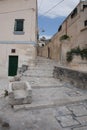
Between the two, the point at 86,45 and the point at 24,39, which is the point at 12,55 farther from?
the point at 86,45

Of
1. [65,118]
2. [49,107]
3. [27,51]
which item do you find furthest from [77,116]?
[27,51]

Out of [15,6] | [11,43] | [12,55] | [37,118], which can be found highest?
[15,6]

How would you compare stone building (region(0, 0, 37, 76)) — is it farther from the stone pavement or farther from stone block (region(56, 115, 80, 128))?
stone block (region(56, 115, 80, 128))

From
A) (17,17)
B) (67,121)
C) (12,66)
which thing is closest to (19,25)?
(17,17)

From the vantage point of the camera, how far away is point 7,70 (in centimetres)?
1612

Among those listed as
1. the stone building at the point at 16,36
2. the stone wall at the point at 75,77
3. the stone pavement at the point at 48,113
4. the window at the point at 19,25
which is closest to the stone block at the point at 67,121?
the stone pavement at the point at 48,113

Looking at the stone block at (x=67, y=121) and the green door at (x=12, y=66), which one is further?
the green door at (x=12, y=66)

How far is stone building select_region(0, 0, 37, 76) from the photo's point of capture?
52.5 ft

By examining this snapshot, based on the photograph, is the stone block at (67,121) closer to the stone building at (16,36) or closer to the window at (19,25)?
the stone building at (16,36)

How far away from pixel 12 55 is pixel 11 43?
1.01 m

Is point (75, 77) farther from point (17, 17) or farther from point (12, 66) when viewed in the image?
point (17, 17)

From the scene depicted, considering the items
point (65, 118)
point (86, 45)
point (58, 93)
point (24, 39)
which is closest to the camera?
point (65, 118)

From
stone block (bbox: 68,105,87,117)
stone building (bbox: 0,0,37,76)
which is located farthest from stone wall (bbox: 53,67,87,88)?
stone building (bbox: 0,0,37,76)

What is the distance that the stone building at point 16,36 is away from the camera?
16.0 meters
